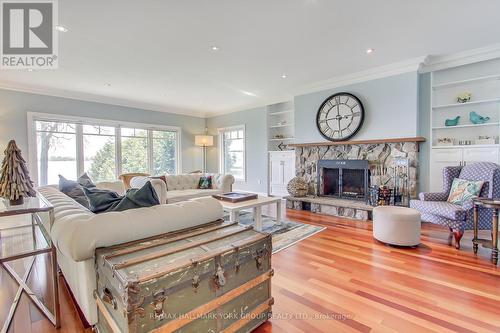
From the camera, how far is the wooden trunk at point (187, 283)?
115cm

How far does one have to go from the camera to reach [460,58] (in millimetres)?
3844

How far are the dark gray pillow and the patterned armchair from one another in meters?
3.30

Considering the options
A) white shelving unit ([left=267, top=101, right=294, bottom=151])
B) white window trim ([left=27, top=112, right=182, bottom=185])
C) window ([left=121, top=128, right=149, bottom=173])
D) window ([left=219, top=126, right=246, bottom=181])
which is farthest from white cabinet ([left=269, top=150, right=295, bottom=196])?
window ([left=121, top=128, right=149, bottom=173])

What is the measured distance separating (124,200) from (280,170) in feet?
16.2

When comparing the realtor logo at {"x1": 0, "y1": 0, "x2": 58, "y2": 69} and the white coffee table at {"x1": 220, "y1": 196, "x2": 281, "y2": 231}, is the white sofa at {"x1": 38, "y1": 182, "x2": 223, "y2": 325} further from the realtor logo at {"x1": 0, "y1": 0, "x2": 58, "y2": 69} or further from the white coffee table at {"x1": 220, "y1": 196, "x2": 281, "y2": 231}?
the realtor logo at {"x1": 0, "y1": 0, "x2": 58, "y2": 69}

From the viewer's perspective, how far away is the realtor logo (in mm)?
2514

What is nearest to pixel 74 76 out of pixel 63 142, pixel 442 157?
pixel 63 142

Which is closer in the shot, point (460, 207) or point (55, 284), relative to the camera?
point (55, 284)

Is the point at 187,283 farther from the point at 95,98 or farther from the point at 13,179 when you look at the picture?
the point at 95,98

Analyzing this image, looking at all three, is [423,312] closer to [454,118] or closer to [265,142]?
[454,118]

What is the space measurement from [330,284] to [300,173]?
143 inches

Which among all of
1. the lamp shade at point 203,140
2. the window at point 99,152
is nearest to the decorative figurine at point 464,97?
the lamp shade at point 203,140

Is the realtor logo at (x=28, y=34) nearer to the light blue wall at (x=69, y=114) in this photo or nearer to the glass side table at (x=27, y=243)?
the light blue wall at (x=69, y=114)

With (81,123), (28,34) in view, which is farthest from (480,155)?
(81,123)
